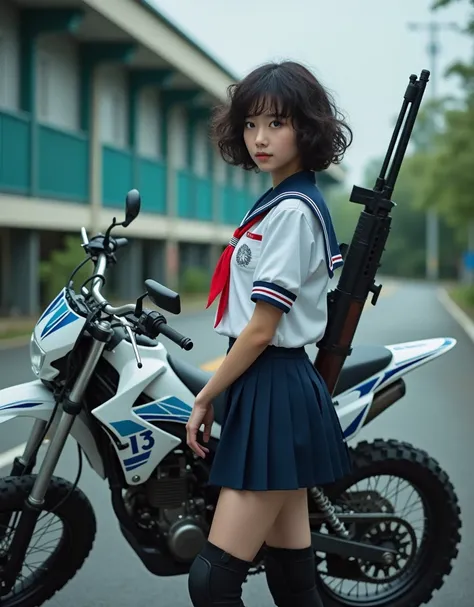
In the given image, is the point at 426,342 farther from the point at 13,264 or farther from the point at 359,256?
the point at 13,264

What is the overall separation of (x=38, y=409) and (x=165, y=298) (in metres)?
0.84

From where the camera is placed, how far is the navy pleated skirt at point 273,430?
2.95m

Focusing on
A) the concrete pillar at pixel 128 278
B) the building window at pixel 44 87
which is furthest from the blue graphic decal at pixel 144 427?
the concrete pillar at pixel 128 278

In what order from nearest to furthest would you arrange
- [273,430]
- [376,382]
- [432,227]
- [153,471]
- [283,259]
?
[283,259], [273,430], [153,471], [376,382], [432,227]

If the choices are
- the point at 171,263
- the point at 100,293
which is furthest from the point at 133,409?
the point at 171,263

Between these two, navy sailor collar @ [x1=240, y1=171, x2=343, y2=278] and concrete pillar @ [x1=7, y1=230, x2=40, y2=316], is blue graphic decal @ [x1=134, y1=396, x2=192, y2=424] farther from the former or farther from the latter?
concrete pillar @ [x1=7, y1=230, x2=40, y2=316]

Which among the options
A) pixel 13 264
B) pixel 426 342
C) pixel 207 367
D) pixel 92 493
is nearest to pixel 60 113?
pixel 13 264

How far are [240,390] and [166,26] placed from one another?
82.0ft

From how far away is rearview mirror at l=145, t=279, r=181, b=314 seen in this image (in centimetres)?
296

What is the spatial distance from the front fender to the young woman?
76 centimetres

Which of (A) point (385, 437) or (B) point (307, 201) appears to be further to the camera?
(A) point (385, 437)

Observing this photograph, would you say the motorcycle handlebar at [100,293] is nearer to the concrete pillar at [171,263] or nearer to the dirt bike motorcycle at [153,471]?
the dirt bike motorcycle at [153,471]

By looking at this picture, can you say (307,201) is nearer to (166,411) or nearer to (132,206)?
(132,206)

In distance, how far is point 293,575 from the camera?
10.5ft
